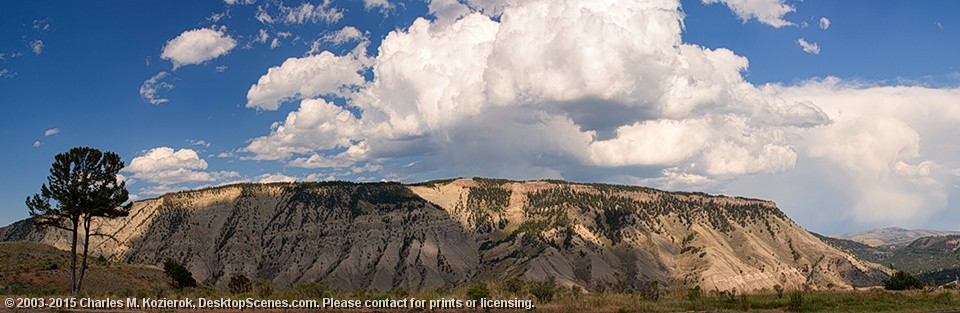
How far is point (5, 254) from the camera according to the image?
58.9m

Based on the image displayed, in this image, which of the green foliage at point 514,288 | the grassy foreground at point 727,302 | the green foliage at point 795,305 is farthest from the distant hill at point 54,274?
the green foliage at point 795,305

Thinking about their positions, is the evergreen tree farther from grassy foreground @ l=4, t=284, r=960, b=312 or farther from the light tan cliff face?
the light tan cliff face

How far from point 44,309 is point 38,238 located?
6258 inches

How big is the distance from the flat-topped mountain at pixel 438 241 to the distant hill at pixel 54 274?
81.4m

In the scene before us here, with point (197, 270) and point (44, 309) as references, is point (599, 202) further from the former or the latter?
point (44, 309)

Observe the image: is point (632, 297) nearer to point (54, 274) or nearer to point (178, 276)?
point (54, 274)

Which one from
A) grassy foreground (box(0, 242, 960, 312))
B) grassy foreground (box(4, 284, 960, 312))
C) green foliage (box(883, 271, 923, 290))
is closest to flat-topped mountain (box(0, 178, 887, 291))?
green foliage (box(883, 271, 923, 290))

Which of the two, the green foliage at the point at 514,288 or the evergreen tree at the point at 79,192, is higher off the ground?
the evergreen tree at the point at 79,192

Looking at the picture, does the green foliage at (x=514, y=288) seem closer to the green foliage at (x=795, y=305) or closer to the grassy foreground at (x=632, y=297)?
the grassy foreground at (x=632, y=297)

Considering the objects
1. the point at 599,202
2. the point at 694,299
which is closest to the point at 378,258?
the point at 599,202

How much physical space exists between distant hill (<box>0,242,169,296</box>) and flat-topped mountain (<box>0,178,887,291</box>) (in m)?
81.4

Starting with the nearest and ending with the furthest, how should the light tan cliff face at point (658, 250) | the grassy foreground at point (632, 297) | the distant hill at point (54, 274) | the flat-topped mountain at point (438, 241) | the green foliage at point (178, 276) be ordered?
the grassy foreground at point (632, 297)
the distant hill at point (54, 274)
the green foliage at point (178, 276)
the flat-topped mountain at point (438, 241)
the light tan cliff face at point (658, 250)

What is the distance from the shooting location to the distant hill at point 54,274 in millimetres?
43994

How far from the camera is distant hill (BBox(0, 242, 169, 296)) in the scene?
43994mm
